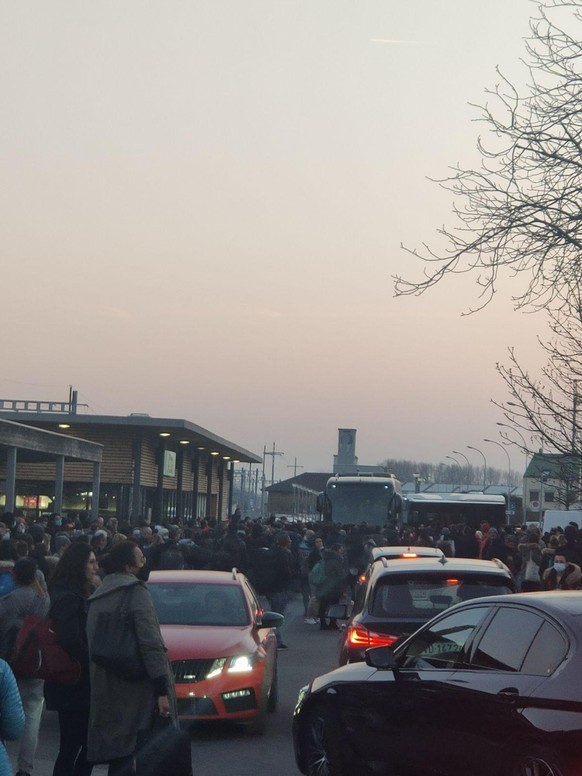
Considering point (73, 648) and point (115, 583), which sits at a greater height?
point (115, 583)

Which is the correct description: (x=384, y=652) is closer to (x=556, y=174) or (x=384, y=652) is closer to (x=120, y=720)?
(x=120, y=720)

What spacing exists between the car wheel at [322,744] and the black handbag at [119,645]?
5.57 ft

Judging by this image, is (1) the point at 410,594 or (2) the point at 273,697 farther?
(2) the point at 273,697

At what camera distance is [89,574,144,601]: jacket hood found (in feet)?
23.7

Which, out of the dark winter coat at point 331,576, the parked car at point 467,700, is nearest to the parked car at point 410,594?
the parked car at point 467,700

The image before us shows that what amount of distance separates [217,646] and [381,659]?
4.02 meters

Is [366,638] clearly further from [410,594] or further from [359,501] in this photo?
[359,501]

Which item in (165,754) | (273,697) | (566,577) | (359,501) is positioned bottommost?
(273,697)

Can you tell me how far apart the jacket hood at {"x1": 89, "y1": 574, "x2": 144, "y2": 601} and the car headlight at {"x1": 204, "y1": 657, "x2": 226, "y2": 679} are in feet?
12.3

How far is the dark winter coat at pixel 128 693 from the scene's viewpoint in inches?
276

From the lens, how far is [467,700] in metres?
6.38

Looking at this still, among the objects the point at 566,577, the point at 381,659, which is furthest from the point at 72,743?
the point at 566,577

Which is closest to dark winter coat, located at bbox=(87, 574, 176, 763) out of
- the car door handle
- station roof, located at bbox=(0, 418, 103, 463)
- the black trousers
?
the black trousers

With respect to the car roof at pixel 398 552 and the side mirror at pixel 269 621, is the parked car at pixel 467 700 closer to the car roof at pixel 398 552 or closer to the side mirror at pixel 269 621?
the side mirror at pixel 269 621
